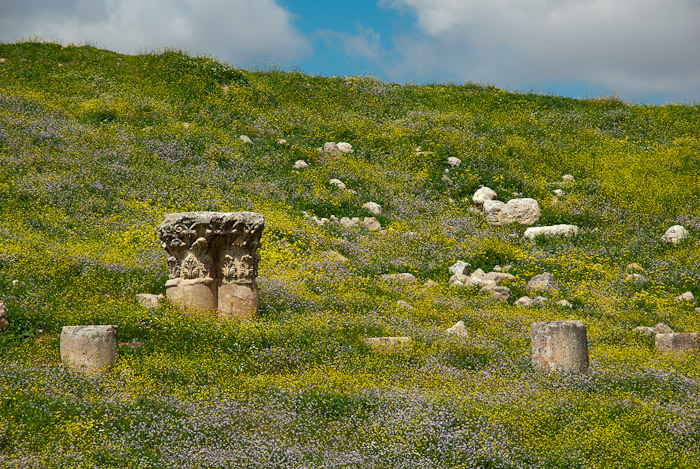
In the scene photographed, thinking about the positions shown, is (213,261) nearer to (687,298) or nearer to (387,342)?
(387,342)

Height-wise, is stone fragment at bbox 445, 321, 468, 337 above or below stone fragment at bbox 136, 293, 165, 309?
below

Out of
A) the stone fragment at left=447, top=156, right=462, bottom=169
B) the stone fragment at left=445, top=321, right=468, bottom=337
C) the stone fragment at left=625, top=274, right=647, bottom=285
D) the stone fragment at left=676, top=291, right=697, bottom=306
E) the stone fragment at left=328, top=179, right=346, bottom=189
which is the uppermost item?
the stone fragment at left=447, top=156, right=462, bottom=169

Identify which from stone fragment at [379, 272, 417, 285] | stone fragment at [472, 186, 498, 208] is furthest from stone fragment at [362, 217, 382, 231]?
stone fragment at [472, 186, 498, 208]

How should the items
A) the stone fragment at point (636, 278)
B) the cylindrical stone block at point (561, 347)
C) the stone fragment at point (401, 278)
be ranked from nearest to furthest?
the cylindrical stone block at point (561, 347)
the stone fragment at point (401, 278)
the stone fragment at point (636, 278)

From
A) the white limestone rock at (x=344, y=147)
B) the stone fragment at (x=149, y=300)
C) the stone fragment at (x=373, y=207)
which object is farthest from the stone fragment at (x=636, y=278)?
the stone fragment at (x=149, y=300)

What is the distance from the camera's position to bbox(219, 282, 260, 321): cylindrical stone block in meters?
12.9

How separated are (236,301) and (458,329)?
180 inches

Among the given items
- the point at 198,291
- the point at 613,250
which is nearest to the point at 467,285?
the point at 613,250

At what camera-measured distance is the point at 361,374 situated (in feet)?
35.6

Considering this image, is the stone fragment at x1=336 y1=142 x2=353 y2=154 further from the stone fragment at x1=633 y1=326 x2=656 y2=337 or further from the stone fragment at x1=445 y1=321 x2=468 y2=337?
the stone fragment at x1=633 y1=326 x2=656 y2=337

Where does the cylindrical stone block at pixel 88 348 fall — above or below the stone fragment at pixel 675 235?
below

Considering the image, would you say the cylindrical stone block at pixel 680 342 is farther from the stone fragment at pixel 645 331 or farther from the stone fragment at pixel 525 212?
the stone fragment at pixel 525 212

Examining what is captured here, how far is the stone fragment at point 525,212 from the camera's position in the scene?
21.3 meters

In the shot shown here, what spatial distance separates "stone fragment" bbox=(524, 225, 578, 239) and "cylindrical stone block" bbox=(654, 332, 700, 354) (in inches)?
306
